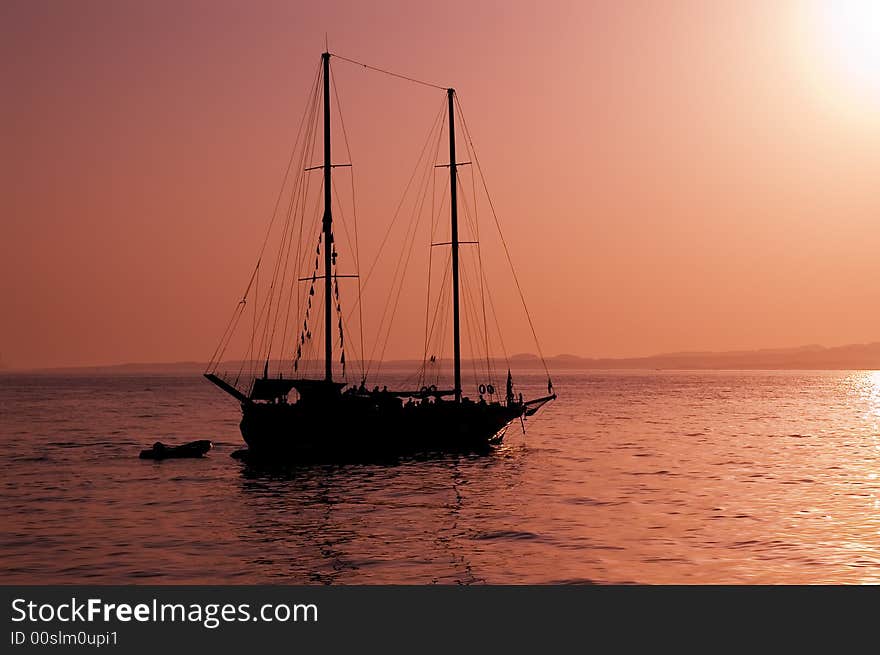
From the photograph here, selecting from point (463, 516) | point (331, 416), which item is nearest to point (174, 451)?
point (331, 416)

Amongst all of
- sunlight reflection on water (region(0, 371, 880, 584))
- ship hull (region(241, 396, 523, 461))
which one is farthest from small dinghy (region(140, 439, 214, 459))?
ship hull (region(241, 396, 523, 461))

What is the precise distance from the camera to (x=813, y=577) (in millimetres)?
26984

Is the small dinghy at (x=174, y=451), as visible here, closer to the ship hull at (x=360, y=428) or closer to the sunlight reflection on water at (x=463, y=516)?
the sunlight reflection on water at (x=463, y=516)

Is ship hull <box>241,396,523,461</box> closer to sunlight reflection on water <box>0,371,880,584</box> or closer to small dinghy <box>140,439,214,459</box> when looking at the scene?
sunlight reflection on water <box>0,371,880,584</box>

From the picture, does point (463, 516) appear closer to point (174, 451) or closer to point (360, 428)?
point (360, 428)

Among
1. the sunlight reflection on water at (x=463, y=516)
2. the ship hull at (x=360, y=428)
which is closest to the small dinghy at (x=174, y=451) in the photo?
Answer: the sunlight reflection on water at (x=463, y=516)

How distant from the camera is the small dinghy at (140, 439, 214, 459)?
67.1 metres

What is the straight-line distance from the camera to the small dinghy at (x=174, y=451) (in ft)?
220

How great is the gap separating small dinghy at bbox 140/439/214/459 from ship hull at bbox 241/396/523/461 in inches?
329

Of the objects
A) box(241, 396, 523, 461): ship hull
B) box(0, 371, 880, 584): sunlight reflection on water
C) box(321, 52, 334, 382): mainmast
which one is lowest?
box(0, 371, 880, 584): sunlight reflection on water

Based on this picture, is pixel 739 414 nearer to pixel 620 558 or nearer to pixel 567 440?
pixel 567 440

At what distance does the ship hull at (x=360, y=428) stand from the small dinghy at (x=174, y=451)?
8.36 metres
